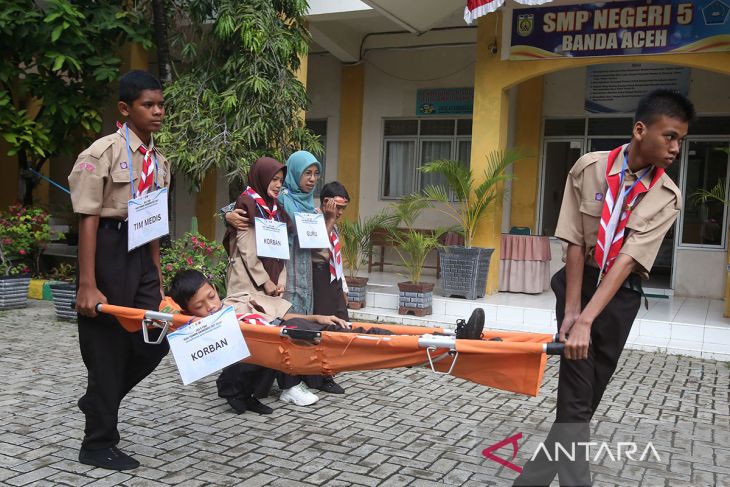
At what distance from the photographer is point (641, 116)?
263cm

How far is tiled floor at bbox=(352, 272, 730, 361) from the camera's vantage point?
6887 millimetres

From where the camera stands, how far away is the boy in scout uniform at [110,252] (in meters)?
3.20

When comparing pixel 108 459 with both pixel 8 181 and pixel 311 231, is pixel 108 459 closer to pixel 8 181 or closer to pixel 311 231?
pixel 311 231

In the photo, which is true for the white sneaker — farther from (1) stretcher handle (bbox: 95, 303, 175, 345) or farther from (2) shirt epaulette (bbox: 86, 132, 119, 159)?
(2) shirt epaulette (bbox: 86, 132, 119, 159)

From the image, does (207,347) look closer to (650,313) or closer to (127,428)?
(127,428)

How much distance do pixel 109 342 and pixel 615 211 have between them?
246 centimetres

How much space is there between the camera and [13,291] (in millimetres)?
7793

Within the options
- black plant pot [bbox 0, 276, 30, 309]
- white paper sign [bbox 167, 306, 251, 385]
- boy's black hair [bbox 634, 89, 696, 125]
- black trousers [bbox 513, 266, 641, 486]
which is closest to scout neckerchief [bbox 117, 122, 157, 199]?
white paper sign [bbox 167, 306, 251, 385]

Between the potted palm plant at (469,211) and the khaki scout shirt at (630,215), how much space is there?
5.34 metres

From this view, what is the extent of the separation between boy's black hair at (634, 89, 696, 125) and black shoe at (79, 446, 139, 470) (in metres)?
2.88

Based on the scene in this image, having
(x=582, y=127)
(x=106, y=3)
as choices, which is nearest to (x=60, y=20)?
(x=106, y=3)

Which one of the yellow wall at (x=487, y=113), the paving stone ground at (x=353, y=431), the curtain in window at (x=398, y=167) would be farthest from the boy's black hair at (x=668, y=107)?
the curtain in window at (x=398, y=167)

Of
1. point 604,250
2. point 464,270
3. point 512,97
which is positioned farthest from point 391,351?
point 512,97

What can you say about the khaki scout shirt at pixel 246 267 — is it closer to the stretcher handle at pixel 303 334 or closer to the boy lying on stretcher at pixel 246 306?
the boy lying on stretcher at pixel 246 306
